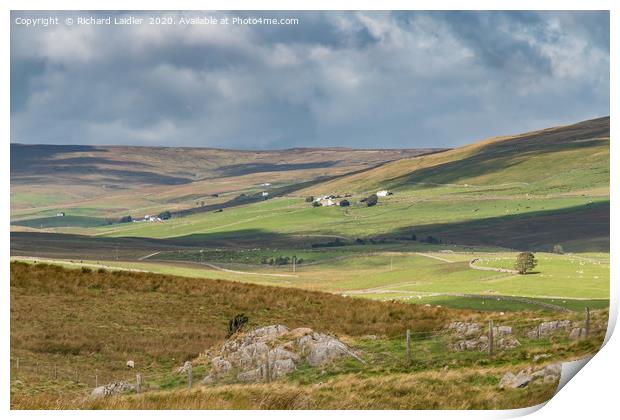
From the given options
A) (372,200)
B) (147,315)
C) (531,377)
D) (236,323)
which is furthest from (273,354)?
(372,200)

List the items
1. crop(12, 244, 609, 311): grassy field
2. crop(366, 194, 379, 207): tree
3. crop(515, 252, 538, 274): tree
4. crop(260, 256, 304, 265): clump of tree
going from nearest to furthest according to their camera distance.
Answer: crop(12, 244, 609, 311): grassy field
crop(515, 252, 538, 274): tree
crop(260, 256, 304, 265): clump of tree
crop(366, 194, 379, 207): tree

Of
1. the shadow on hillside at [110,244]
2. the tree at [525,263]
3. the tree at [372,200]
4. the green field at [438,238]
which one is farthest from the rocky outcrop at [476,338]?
the tree at [372,200]

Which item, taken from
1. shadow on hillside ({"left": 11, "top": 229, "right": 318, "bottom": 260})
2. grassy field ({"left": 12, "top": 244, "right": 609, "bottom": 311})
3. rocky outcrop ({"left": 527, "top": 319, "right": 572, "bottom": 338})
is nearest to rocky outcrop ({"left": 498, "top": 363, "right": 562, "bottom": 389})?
rocky outcrop ({"left": 527, "top": 319, "right": 572, "bottom": 338})

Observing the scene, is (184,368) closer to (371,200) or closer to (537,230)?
(537,230)

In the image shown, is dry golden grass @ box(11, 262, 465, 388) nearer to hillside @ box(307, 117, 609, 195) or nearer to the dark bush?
the dark bush
